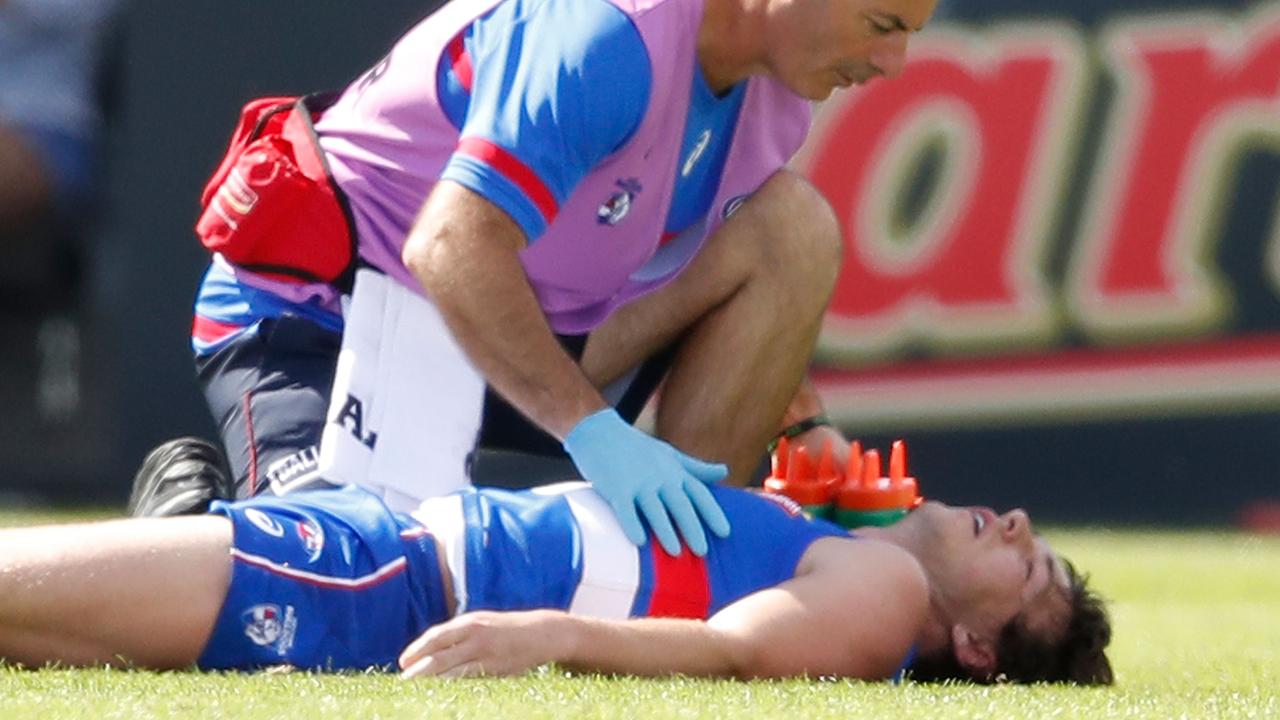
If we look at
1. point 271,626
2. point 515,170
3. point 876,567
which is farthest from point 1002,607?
point 271,626

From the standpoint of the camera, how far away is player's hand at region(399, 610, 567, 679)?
312cm

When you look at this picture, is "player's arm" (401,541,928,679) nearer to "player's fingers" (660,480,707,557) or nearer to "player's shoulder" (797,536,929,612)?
"player's shoulder" (797,536,929,612)

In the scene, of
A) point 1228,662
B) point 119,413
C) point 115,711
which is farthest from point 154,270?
point 115,711

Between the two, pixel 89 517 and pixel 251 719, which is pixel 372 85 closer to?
pixel 251 719

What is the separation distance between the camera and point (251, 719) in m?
2.71

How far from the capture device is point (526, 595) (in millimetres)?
3379

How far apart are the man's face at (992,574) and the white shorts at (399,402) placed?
0.85 m

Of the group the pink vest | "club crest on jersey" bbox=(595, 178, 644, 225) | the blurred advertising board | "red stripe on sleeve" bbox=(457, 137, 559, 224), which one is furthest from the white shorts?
the blurred advertising board

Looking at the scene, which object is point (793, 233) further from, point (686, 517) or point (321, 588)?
point (321, 588)

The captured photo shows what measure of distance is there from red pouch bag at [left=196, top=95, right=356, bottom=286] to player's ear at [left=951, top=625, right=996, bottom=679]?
1299mm

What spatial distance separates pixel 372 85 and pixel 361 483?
0.76 metres

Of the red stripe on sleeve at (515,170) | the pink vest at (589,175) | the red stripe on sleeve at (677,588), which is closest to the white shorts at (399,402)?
the pink vest at (589,175)

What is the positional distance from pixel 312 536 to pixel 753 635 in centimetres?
64

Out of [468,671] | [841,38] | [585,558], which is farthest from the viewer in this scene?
[841,38]
